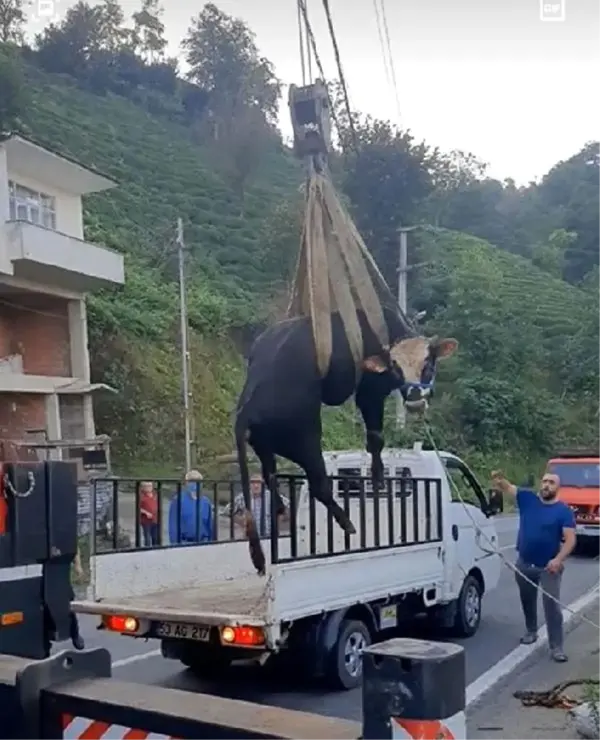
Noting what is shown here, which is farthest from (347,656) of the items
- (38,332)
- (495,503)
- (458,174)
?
(458,174)

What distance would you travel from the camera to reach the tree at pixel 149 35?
6575cm

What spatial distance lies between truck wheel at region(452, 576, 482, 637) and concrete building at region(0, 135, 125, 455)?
1347cm

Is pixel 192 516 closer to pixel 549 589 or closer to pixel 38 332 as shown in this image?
pixel 549 589

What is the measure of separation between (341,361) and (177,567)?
496 centimetres

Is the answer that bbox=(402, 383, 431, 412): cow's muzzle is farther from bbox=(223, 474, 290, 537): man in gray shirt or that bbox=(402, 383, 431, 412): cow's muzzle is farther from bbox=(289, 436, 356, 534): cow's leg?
bbox=(223, 474, 290, 537): man in gray shirt

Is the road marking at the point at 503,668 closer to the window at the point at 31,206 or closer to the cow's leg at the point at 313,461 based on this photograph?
the cow's leg at the point at 313,461

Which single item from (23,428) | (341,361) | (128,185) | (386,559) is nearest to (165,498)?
(386,559)

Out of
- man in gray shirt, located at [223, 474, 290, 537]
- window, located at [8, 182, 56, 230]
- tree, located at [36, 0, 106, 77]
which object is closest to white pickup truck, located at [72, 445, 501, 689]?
man in gray shirt, located at [223, 474, 290, 537]

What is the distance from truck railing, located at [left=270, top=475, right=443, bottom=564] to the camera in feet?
24.1

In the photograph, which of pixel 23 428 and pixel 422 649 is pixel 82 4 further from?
pixel 422 649

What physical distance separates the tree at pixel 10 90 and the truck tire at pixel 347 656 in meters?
29.7

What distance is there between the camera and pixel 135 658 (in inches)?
367

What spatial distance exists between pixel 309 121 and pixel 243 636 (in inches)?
159

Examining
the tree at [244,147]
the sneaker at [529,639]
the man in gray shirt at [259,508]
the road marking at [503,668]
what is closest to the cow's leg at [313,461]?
the man in gray shirt at [259,508]
